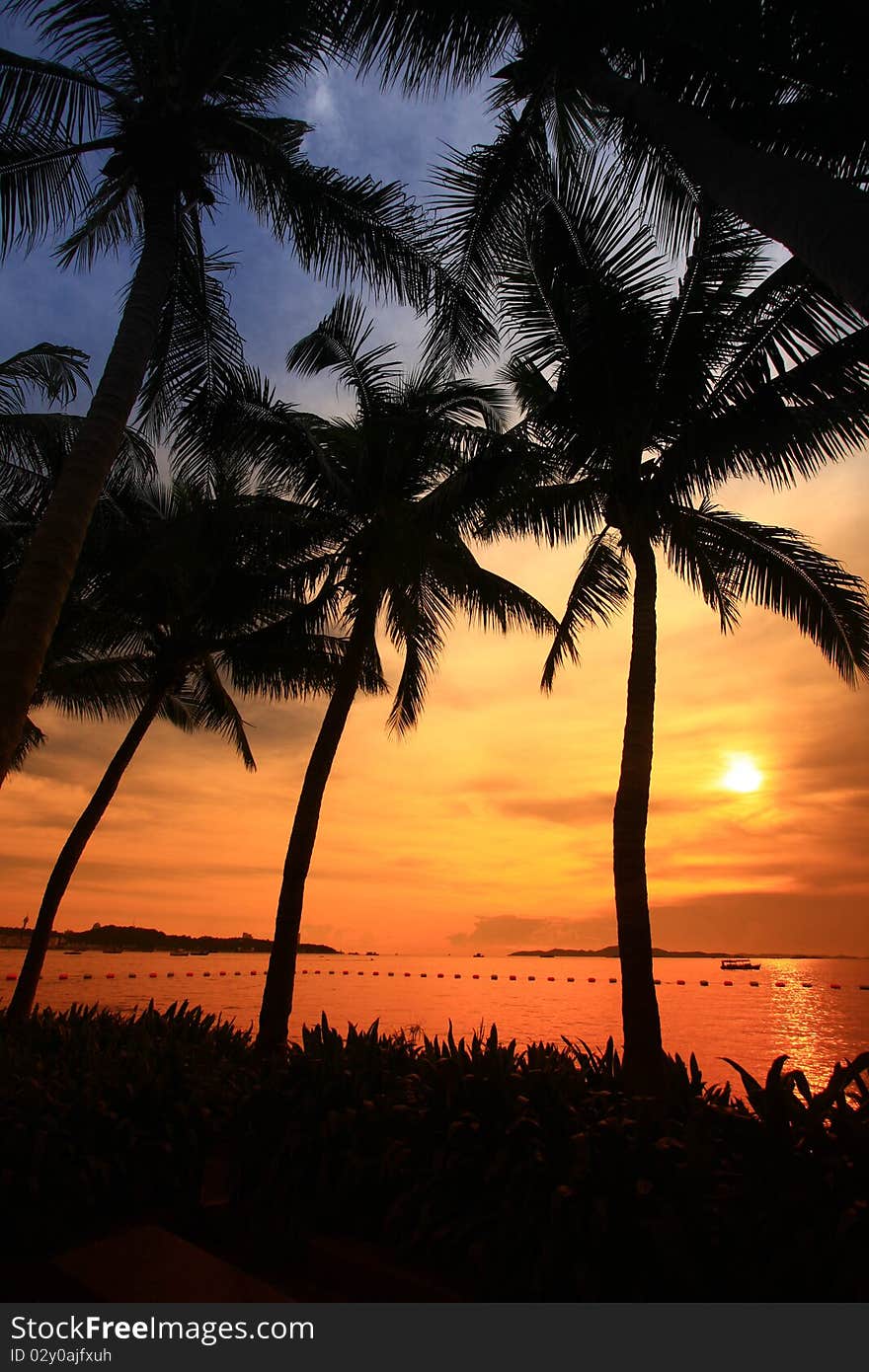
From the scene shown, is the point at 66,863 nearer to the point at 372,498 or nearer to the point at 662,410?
the point at 372,498

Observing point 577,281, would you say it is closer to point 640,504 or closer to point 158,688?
point 640,504

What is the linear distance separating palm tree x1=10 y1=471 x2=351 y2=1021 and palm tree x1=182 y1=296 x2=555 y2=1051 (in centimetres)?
89

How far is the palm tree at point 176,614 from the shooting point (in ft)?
40.9

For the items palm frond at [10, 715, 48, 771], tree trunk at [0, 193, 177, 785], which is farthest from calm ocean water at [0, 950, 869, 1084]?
tree trunk at [0, 193, 177, 785]

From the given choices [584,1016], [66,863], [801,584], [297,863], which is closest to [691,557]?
[801,584]

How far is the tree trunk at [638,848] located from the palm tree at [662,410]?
0.05 feet

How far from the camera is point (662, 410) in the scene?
8.31 m

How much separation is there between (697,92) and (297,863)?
30.8ft

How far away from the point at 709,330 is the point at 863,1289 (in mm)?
8182

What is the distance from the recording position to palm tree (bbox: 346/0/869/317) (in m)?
4.08

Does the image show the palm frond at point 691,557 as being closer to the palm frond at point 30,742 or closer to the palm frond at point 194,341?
the palm frond at point 194,341

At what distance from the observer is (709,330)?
8.02 metres
